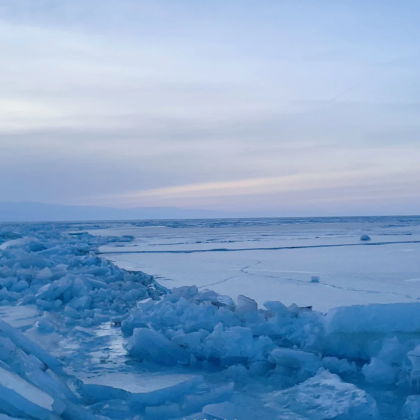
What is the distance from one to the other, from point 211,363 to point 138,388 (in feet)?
2.13

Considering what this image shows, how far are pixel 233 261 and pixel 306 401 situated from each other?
23.0 ft

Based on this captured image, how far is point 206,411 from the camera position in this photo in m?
2.12

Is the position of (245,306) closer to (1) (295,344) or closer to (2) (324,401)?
(1) (295,344)

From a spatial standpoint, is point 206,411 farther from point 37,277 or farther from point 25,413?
point 37,277

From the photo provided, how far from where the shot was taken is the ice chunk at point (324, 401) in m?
2.21

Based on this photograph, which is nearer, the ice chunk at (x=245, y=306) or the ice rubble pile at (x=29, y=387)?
the ice rubble pile at (x=29, y=387)

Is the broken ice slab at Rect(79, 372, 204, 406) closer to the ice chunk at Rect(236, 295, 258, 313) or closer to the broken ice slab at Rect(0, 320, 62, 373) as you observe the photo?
the broken ice slab at Rect(0, 320, 62, 373)

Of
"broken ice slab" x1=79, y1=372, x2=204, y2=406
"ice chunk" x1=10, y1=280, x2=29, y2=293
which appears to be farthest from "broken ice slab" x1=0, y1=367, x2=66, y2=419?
"ice chunk" x1=10, y1=280, x2=29, y2=293

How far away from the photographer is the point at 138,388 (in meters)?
2.49

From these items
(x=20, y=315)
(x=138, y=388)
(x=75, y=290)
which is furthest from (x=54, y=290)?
(x=138, y=388)

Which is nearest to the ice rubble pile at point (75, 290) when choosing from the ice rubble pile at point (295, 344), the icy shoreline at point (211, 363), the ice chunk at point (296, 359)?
the icy shoreline at point (211, 363)

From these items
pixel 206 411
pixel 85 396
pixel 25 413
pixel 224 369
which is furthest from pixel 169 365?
pixel 25 413

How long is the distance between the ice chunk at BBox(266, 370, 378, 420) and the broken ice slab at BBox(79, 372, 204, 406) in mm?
470

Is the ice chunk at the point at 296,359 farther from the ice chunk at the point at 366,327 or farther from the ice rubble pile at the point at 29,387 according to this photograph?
the ice rubble pile at the point at 29,387
